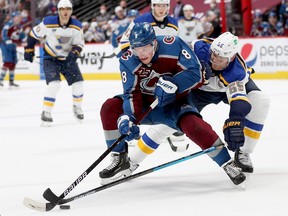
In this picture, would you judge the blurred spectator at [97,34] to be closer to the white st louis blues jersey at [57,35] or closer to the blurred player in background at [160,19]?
the white st louis blues jersey at [57,35]

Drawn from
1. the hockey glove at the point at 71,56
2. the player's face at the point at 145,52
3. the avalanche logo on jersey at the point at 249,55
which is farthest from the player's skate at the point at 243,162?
the avalanche logo on jersey at the point at 249,55

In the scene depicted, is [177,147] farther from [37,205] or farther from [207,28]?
[207,28]

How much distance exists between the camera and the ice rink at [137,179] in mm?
3342

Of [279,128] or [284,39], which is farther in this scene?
[284,39]

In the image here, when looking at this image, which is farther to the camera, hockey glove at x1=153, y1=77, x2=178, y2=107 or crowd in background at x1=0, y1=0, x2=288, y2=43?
crowd in background at x1=0, y1=0, x2=288, y2=43

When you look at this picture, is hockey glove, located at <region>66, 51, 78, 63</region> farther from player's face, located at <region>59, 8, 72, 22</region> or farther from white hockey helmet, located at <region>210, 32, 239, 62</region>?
white hockey helmet, located at <region>210, 32, 239, 62</region>

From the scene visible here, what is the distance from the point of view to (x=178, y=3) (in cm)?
1326

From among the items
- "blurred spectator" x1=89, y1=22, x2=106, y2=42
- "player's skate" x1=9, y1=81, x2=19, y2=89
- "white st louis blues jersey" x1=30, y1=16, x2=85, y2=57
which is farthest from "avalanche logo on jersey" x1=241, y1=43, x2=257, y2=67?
"white st louis blues jersey" x1=30, y1=16, x2=85, y2=57

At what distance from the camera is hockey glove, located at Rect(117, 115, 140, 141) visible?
3.64m

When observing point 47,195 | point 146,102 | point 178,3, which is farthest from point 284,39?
point 47,195

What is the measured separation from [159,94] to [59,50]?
373 cm

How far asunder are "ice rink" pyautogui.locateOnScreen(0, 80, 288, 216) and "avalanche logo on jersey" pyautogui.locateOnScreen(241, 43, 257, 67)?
15.0 ft

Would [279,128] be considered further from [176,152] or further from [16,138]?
[16,138]

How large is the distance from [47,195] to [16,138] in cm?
280
